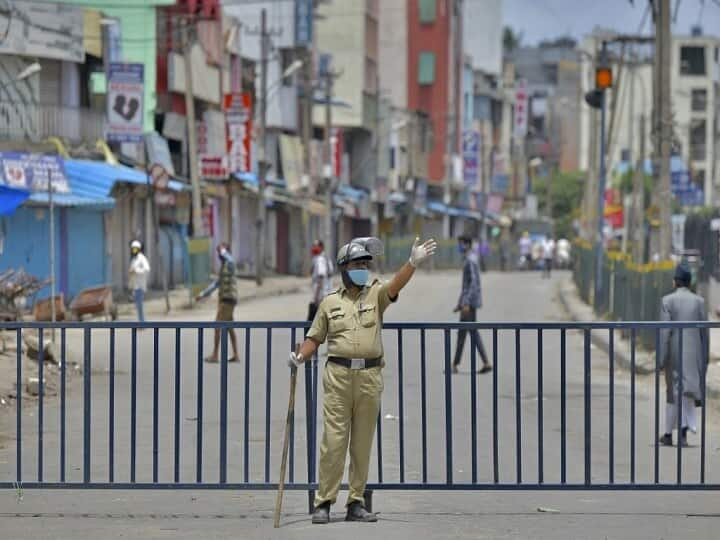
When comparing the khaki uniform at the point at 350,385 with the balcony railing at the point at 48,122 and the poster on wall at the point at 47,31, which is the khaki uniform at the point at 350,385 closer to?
the poster on wall at the point at 47,31

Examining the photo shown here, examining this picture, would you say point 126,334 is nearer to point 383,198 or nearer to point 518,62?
Result: point 383,198

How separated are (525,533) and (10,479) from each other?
13.4 ft

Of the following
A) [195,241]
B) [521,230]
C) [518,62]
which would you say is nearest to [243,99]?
[195,241]

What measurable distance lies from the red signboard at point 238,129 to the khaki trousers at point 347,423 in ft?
131

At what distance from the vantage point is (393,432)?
13742mm

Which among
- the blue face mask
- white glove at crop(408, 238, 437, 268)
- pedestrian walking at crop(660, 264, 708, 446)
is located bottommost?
pedestrian walking at crop(660, 264, 708, 446)

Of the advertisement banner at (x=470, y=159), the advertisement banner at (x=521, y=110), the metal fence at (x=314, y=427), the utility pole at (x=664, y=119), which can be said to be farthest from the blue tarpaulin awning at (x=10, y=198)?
the advertisement banner at (x=521, y=110)

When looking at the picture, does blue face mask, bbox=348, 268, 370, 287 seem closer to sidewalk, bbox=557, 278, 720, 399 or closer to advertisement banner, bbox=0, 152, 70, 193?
sidewalk, bbox=557, 278, 720, 399

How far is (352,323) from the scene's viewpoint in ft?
28.9

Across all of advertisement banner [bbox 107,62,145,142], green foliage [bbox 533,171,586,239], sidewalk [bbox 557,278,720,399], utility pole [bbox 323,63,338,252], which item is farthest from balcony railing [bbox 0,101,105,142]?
green foliage [bbox 533,171,586,239]

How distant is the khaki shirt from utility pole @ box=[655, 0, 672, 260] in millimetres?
17429

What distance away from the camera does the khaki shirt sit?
8.79 m

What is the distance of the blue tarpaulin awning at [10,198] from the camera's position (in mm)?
26041

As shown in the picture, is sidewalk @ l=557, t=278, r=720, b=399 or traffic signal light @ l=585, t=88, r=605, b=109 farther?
traffic signal light @ l=585, t=88, r=605, b=109
